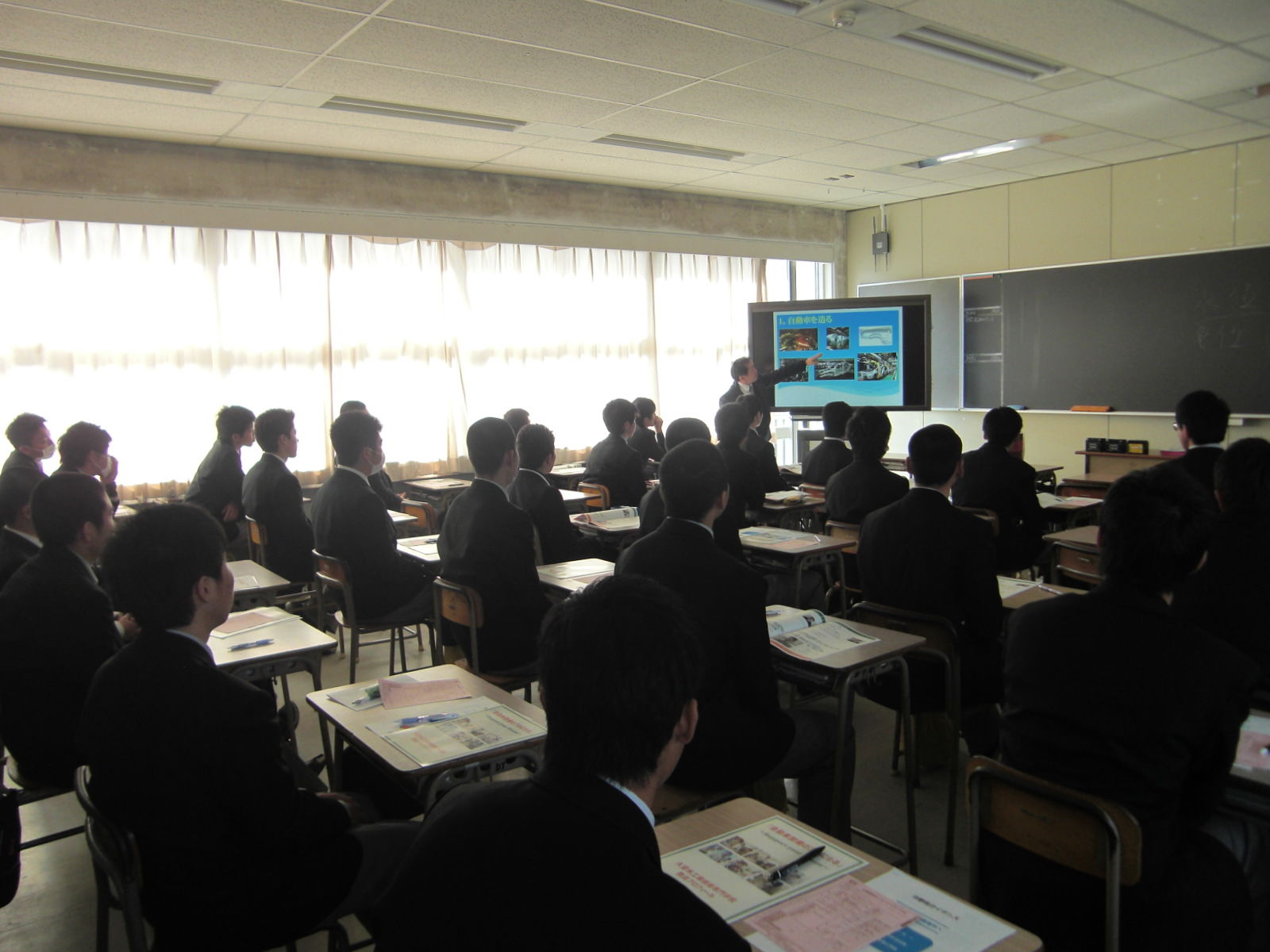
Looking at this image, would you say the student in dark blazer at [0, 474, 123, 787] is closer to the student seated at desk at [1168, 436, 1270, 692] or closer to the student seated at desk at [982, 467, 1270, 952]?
the student seated at desk at [982, 467, 1270, 952]

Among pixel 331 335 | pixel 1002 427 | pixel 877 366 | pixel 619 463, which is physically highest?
pixel 331 335

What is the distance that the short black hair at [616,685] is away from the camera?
1.04 meters

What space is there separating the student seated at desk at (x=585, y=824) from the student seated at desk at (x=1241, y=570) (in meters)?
1.97

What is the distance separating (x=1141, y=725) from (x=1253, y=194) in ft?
23.5

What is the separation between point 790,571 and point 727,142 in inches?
143

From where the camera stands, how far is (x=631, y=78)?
16.1 ft

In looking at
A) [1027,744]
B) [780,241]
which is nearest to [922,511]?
[1027,744]

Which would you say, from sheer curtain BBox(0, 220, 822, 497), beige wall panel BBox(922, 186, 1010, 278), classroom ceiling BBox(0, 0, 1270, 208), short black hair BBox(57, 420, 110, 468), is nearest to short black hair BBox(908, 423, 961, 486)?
classroom ceiling BBox(0, 0, 1270, 208)

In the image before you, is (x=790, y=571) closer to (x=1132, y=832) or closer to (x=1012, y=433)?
(x=1012, y=433)

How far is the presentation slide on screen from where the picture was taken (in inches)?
338

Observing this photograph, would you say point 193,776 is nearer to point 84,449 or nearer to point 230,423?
point 84,449

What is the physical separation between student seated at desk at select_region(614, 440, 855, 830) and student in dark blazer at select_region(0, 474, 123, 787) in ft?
5.21

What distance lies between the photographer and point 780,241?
9336 millimetres

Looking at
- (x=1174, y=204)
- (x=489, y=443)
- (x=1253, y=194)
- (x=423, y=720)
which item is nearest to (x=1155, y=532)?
(x=423, y=720)
